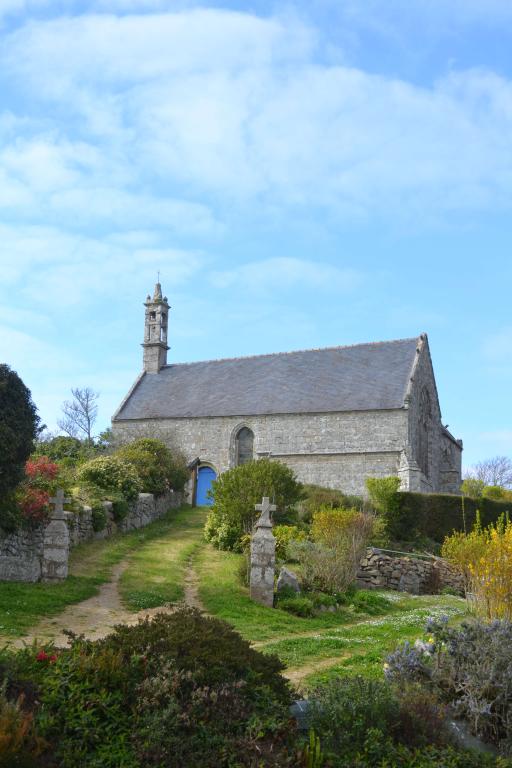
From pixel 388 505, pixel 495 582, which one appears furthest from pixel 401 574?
pixel 495 582

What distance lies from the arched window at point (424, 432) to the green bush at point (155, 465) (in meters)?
10.8

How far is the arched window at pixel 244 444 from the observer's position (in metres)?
33.0

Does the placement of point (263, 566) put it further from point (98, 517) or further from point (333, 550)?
→ point (98, 517)

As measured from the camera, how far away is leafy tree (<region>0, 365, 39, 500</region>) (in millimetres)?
13430

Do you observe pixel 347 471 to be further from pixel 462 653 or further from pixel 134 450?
pixel 462 653

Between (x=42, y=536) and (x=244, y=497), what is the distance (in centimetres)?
628

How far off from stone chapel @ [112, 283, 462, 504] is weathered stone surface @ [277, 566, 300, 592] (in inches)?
575

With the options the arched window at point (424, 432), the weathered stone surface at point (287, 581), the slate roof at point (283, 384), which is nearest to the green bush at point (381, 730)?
the weathered stone surface at point (287, 581)

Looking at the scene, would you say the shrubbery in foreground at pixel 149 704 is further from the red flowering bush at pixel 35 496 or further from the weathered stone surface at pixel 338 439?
the weathered stone surface at pixel 338 439

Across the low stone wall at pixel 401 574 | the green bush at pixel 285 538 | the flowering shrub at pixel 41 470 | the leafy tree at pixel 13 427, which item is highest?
the leafy tree at pixel 13 427

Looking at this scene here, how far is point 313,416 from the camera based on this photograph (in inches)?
1239

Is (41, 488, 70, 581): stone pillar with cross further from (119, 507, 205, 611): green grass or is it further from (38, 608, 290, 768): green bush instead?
(38, 608, 290, 768): green bush

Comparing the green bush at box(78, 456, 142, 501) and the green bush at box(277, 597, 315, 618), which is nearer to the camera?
the green bush at box(277, 597, 315, 618)

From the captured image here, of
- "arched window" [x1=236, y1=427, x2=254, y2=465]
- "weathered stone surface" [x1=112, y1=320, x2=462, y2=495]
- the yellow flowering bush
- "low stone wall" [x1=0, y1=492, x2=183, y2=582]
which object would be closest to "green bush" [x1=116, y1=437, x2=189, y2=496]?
"low stone wall" [x1=0, y1=492, x2=183, y2=582]
